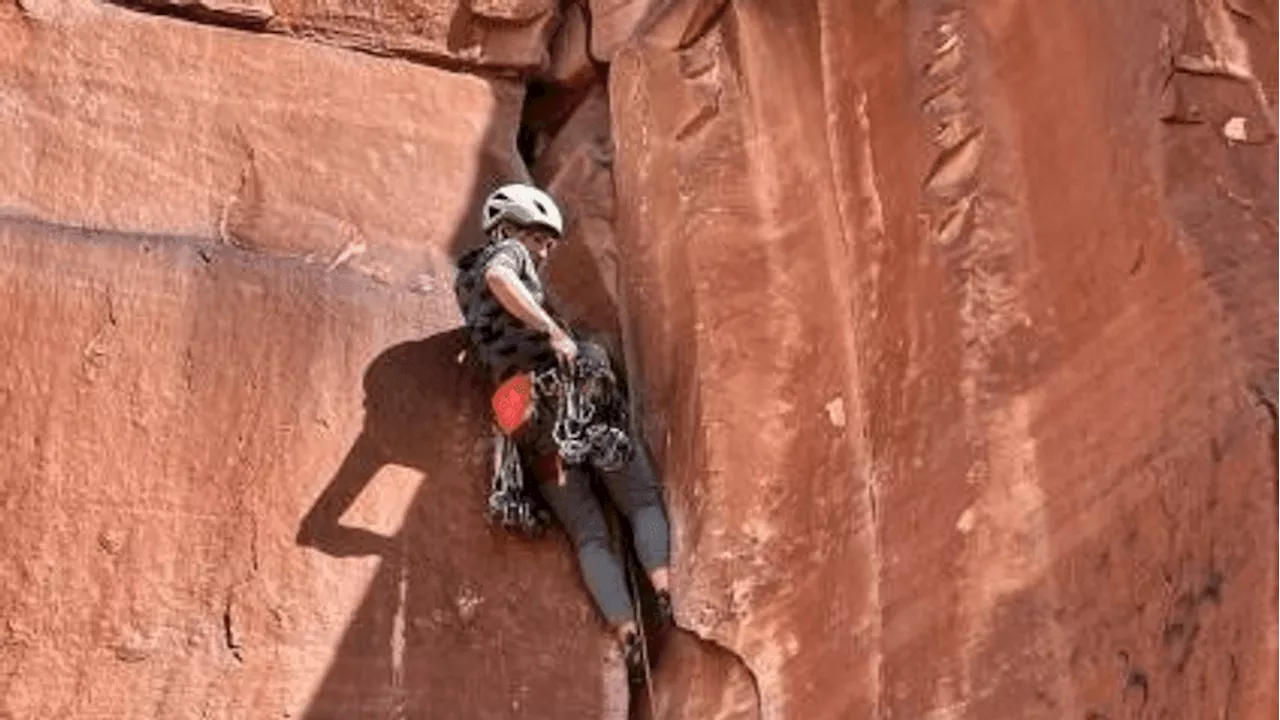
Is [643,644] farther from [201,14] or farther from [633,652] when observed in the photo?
[201,14]

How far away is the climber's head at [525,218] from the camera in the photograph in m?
4.80

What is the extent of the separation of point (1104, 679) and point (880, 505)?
70 cm

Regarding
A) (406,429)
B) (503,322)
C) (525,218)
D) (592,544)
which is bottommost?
(592,544)

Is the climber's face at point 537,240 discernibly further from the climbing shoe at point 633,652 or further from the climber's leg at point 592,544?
the climbing shoe at point 633,652

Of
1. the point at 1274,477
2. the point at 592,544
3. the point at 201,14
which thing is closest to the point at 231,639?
the point at 592,544

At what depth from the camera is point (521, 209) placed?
4801 millimetres

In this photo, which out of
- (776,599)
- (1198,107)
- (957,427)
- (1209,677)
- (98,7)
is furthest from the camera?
(98,7)

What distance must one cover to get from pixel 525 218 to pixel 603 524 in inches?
27.5

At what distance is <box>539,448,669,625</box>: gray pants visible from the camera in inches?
181

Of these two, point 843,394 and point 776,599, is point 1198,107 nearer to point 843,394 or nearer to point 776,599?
point 843,394

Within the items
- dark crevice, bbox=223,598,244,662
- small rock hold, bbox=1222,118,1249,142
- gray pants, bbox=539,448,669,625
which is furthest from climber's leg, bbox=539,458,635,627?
small rock hold, bbox=1222,118,1249,142

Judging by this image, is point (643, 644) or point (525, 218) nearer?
point (643, 644)

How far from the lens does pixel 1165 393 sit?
364cm

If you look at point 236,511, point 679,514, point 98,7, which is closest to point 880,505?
point 679,514
